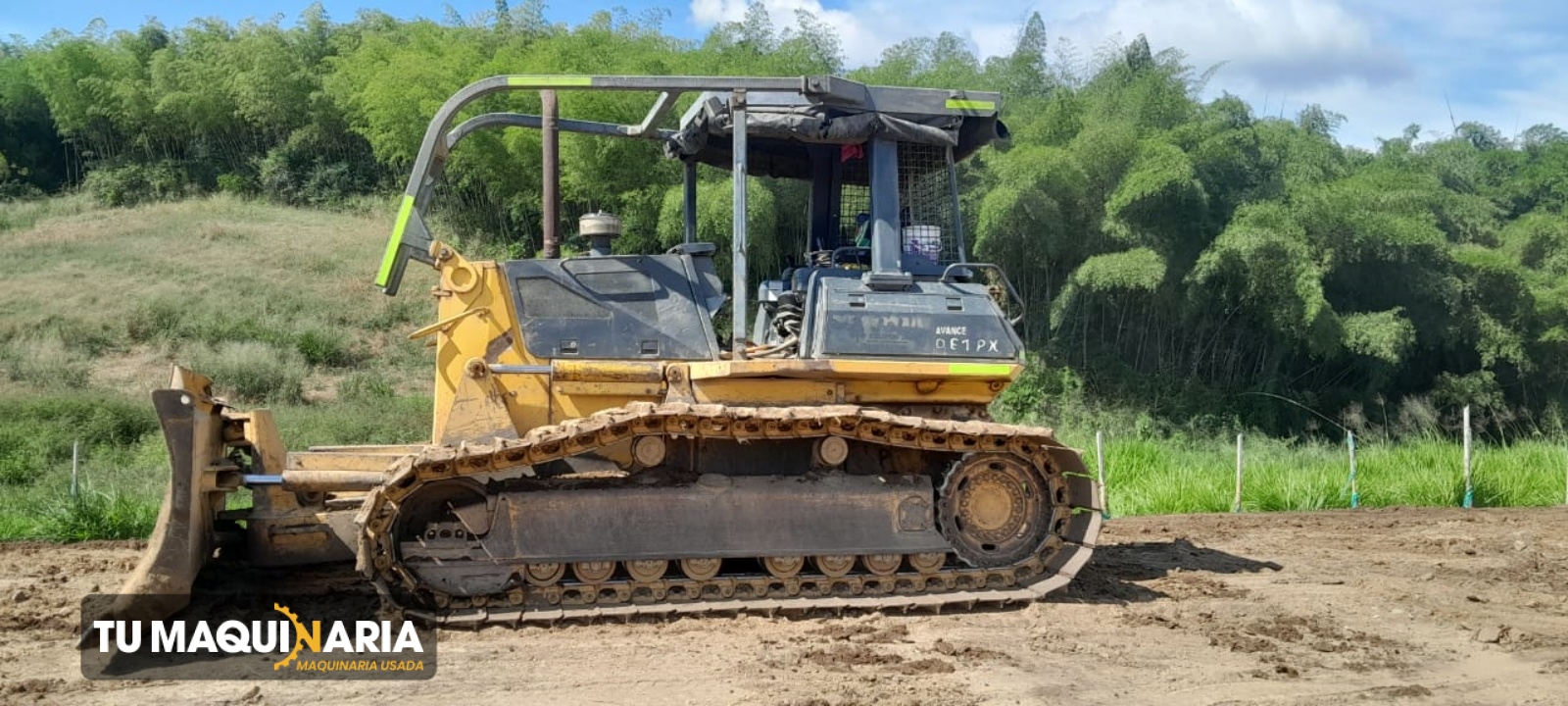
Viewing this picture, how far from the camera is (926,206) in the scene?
7.74 meters

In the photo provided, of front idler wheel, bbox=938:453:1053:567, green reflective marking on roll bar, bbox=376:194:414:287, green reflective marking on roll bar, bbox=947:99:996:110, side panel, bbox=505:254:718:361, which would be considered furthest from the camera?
green reflective marking on roll bar, bbox=947:99:996:110

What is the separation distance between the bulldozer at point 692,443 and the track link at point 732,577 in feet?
0.05

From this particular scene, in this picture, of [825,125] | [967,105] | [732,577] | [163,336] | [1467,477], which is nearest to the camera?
[732,577]

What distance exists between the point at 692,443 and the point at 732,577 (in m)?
Result: 0.77

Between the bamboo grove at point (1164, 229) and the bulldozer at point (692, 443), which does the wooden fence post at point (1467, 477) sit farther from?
the bulldozer at point (692, 443)

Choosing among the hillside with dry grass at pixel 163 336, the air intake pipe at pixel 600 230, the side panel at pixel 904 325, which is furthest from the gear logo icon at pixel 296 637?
the hillside with dry grass at pixel 163 336

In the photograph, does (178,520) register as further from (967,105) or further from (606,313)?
(967,105)

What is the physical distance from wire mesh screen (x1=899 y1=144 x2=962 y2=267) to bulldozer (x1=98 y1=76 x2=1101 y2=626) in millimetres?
29

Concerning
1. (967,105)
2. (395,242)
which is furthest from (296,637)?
(967,105)

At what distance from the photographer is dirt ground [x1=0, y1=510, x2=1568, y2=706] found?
5250 mm

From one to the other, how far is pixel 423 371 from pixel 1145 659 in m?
19.2

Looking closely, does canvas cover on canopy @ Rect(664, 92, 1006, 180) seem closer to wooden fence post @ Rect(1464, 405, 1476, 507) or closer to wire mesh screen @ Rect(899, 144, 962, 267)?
wire mesh screen @ Rect(899, 144, 962, 267)

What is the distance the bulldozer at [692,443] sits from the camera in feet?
21.5

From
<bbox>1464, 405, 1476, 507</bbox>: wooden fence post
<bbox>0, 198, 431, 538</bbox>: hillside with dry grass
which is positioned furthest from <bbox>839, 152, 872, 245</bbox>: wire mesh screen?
<bbox>1464, 405, 1476, 507</bbox>: wooden fence post
